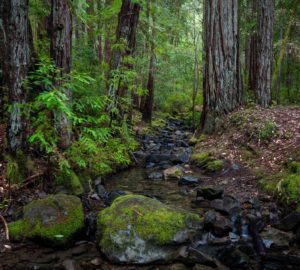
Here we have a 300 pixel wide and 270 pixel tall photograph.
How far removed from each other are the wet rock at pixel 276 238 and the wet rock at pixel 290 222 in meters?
0.08

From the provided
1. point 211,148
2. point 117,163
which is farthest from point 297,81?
point 117,163

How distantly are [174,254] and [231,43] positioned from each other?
7893 mm

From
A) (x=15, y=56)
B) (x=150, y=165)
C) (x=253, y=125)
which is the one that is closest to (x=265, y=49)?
(x=253, y=125)

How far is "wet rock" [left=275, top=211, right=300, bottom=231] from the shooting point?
15.5 feet

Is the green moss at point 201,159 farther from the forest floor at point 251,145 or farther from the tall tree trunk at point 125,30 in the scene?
the tall tree trunk at point 125,30

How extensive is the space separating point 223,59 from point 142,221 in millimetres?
7250

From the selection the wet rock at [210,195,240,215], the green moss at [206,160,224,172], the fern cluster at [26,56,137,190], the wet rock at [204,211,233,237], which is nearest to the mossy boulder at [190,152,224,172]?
the green moss at [206,160,224,172]

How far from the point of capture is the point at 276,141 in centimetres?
767

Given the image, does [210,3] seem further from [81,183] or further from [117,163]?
[81,183]

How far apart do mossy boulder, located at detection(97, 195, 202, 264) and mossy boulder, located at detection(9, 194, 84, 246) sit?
1.29ft

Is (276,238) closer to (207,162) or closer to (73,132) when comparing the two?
(207,162)

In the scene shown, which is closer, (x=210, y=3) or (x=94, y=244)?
(x=94, y=244)

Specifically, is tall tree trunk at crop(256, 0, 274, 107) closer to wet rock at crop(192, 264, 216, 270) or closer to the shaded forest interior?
the shaded forest interior

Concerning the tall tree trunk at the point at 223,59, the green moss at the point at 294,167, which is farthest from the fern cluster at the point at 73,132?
the green moss at the point at 294,167
